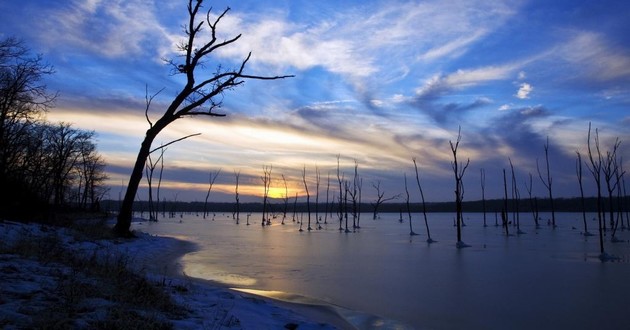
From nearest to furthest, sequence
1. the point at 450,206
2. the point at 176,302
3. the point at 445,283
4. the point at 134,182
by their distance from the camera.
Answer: the point at 176,302 < the point at 445,283 < the point at 134,182 < the point at 450,206

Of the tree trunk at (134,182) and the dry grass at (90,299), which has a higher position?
the tree trunk at (134,182)

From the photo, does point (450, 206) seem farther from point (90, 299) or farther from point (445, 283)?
point (90, 299)

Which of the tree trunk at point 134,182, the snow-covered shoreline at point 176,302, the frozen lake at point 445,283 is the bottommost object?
the frozen lake at point 445,283

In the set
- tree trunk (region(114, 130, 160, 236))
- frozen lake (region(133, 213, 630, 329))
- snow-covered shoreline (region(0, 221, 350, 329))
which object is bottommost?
frozen lake (region(133, 213, 630, 329))

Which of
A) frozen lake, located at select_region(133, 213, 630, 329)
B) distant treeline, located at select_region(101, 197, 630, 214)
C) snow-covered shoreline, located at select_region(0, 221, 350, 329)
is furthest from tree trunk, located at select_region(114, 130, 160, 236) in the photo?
distant treeline, located at select_region(101, 197, 630, 214)

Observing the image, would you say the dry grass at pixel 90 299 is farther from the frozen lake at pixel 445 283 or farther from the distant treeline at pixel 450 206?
the distant treeline at pixel 450 206

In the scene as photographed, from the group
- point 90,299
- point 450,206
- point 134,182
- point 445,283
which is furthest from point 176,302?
point 450,206

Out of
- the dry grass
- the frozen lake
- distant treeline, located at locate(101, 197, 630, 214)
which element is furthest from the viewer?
distant treeline, located at locate(101, 197, 630, 214)

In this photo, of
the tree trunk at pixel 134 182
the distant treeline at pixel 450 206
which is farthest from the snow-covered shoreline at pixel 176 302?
the distant treeline at pixel 450 206

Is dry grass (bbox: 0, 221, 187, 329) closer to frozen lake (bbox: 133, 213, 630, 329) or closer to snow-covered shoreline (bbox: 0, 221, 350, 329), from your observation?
snow-covered shoreline (bbox: 0, 221, 350, 329)

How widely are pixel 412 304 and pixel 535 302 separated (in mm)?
2253

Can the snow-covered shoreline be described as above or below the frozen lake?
above

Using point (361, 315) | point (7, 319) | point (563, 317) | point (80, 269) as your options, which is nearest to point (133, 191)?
point (80, 269)

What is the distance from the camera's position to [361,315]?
6848mm
